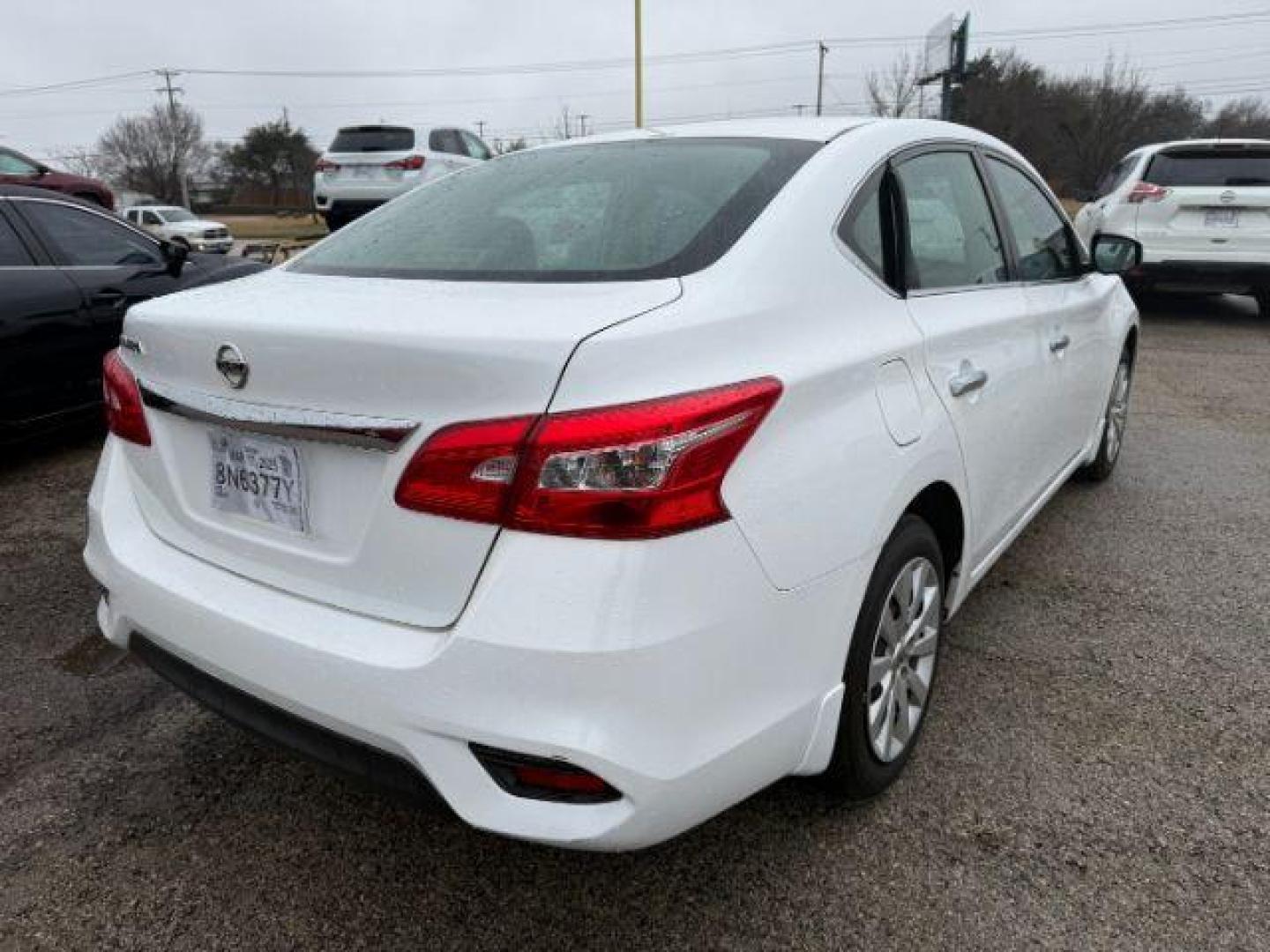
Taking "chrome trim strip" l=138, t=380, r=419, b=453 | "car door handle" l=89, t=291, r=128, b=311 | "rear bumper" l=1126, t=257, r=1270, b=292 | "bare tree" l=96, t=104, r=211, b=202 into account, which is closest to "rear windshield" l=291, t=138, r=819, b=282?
"chrome trim strip" l=138, t=380, r=419, b=453

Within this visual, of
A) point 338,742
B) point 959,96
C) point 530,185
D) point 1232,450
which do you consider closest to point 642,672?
point 338,742

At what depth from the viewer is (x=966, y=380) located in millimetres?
2322

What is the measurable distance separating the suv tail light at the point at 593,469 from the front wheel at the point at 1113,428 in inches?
138

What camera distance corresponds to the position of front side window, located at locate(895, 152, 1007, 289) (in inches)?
92.1

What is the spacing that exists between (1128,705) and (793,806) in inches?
44.0

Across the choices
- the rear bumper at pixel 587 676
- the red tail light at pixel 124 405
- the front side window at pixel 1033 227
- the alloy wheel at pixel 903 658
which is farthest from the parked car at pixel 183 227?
the rear bumper at pixel 587 676

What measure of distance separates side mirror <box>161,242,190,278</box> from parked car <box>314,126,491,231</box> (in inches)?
352

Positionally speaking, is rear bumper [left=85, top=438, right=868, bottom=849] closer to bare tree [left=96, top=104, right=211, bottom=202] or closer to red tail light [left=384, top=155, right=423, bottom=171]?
red tail light [left=384, top=155, right=423, bottom=171]

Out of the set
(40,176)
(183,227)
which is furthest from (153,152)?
(40,176)

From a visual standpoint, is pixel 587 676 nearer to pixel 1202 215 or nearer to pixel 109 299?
pixel 109 299

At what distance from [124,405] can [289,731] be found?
874 millimetres

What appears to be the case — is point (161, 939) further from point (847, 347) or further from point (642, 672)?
point (847, 347)

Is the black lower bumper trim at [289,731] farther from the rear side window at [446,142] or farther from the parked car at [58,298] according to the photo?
the rear side window at [446,142]

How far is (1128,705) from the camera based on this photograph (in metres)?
2.68
